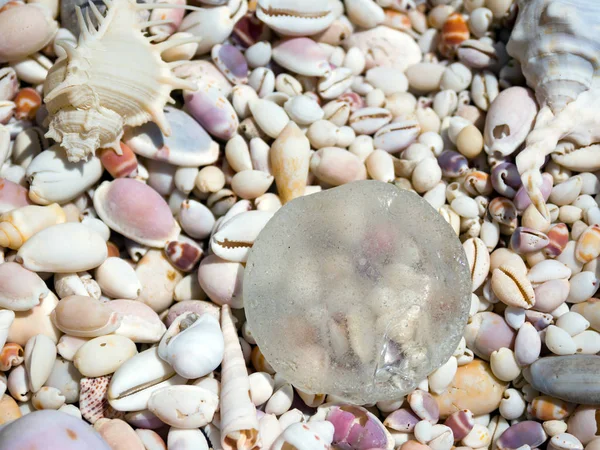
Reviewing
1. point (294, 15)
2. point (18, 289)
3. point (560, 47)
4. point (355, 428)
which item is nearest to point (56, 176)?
point (18, 289)

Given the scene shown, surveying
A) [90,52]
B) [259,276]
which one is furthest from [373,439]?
[90,52]

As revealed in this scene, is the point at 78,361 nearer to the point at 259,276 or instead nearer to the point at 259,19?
the point at 259,276

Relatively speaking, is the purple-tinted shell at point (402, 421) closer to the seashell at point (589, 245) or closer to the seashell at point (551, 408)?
the seashell at point (551, 408)

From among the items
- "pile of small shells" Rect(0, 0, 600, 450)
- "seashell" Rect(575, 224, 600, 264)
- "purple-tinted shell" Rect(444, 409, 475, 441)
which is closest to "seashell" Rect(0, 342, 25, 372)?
"pile of small shells" Rect(0, 0, 600, 450)

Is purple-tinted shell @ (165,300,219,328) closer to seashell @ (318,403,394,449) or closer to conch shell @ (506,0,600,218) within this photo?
seashell @ (318,403,394,449)

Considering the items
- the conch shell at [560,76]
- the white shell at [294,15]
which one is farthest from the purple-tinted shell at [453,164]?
the white shell at [294,15]

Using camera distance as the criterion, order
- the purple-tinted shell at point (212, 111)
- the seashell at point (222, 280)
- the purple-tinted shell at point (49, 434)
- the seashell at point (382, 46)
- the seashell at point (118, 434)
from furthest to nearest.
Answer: the seashell at point (382, 46) → the purple-tinted shell at point (212, 111) → the seashell at point (222, 280) → the seashell at point (118, 434) → the purple-tinted shell at point (49, 434)

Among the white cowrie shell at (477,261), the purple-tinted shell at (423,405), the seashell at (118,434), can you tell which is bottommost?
the purple-tinted shell at (423,405)
